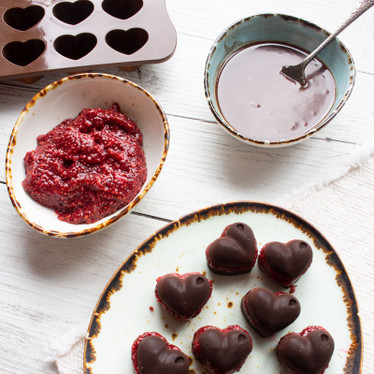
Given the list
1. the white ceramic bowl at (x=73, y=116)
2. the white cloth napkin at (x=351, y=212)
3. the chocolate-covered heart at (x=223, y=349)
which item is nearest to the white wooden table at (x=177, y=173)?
the white cloth napkin at (x=351, y=212)

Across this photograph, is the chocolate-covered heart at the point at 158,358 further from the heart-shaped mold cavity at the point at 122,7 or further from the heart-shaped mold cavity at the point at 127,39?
the heart-shaped mold cavity at the point at 122,7

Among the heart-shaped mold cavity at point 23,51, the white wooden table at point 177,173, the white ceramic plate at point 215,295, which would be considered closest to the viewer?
the white ceramic plate at point 215,295

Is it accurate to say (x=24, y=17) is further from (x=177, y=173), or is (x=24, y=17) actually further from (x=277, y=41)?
(x=277, y=41)

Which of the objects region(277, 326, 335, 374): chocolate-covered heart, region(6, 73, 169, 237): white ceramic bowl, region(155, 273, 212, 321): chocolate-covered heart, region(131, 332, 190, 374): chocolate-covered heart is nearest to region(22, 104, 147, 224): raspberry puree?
region(6, 73, 169, 237): white ceramic bowl

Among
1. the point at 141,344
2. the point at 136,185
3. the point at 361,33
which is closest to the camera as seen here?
the point at 141,344

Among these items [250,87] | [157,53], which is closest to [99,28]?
[157,53]

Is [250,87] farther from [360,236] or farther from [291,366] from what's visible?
[291,366]
